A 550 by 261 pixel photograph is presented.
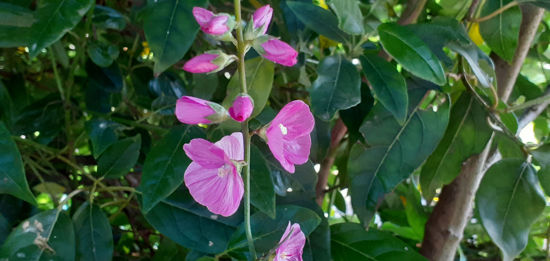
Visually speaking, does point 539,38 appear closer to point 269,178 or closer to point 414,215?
point 414,215

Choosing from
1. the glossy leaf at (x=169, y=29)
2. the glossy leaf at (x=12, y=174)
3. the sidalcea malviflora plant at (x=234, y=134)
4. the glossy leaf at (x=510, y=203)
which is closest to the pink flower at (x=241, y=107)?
the sidalcea malviflora plant at (x=234, y=134)

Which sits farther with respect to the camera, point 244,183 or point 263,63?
point 263,63

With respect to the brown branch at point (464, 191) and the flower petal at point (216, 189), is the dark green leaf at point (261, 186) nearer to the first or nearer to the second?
the flower petal at point (216, 189)

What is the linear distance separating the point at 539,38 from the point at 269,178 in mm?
569

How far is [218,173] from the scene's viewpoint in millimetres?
417

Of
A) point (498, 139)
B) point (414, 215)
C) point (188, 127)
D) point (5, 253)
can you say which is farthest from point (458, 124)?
point (5, 253)

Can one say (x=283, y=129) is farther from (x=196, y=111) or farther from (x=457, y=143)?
(x=457, y=143)

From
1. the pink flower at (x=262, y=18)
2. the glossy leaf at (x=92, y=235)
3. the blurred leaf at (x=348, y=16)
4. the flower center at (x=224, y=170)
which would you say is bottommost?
the glossy leaf at (x=92, y=235)

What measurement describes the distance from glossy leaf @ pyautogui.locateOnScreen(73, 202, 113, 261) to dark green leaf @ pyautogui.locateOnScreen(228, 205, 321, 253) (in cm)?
18

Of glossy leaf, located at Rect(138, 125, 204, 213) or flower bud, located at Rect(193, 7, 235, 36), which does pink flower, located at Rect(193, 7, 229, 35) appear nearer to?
flower bud, located at Rect(193, 7, 235, 36)

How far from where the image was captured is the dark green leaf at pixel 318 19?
0.62 meters

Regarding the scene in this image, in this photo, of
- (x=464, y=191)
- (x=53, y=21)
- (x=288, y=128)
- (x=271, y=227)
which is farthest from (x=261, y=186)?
(x=464, y=191)

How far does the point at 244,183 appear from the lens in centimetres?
41

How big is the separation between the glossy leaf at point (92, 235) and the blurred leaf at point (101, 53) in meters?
0.19
